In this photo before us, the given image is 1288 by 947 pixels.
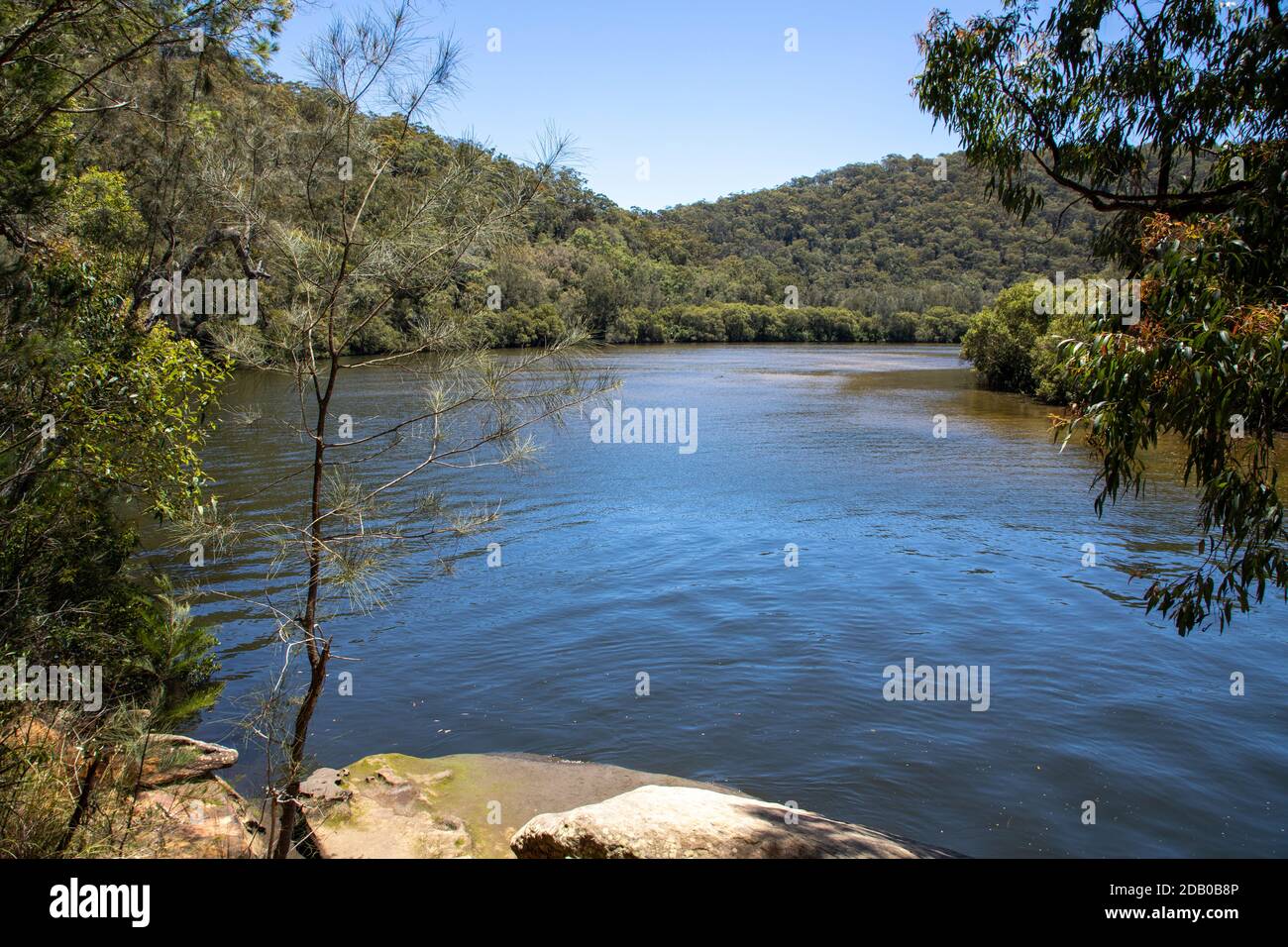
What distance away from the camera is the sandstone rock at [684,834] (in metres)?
5.03

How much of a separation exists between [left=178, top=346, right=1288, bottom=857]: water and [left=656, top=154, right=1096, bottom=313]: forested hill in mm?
75282

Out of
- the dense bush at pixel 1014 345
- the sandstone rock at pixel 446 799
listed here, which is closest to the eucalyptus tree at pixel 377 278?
the sandstone rock at pixel 446 799

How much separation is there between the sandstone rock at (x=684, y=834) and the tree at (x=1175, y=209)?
2648 mm

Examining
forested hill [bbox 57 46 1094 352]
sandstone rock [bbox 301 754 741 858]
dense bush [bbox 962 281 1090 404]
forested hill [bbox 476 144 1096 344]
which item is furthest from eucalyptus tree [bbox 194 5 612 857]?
forested hill [bbox 476 144 1096 344]

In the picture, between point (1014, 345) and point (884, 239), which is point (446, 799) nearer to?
point (1014, 345)

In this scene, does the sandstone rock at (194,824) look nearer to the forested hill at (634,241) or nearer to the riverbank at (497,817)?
the riverbank at (497,817)

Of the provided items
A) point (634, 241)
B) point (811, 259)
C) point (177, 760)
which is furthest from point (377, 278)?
point (811, 259)

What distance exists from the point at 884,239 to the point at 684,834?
5907 inches

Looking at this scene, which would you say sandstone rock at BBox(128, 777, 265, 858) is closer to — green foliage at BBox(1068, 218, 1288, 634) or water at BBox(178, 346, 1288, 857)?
water at BBox(178, 346, 1288, 857)

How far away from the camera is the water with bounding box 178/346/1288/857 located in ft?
26.3

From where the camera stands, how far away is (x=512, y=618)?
1247 cm

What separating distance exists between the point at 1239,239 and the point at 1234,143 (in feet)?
4.68

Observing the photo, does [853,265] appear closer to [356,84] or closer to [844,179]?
[844,179]
